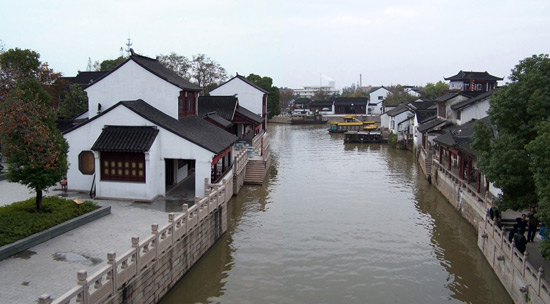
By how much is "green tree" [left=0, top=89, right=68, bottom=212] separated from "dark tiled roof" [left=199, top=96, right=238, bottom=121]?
832 inches

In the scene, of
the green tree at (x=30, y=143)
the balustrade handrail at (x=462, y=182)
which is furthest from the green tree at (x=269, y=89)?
the green tree at (x=30, y=143)

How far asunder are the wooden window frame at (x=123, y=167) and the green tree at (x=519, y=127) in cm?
1428

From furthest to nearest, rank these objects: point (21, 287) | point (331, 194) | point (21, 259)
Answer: point (331, 194) < point (21, 259) < point (21, 287)

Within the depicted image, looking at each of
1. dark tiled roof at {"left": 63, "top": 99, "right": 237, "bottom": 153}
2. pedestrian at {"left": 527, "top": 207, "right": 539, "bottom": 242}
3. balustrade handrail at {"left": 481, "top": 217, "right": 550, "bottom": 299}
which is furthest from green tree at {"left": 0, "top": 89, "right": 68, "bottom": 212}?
pedestrian at {"left": 527, "top": 207, "right": 539, "bottom": 242}

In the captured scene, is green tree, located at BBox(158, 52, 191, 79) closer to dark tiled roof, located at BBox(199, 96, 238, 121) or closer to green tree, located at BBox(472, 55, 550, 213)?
dark tiled roof, located at BBox(199, 96, 238, 121)

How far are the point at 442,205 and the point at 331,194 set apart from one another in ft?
22.4

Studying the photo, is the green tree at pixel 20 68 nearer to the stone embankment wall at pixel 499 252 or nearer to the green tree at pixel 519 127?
the stone embankment wall at pixel 499 252

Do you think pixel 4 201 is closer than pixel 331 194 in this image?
Yes

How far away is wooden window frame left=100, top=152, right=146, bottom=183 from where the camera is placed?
66.0 ft

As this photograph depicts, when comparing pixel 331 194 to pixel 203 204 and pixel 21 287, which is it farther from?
pixel 21 287

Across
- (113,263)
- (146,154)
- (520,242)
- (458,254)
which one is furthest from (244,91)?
(113,263)

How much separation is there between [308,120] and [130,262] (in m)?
80.6

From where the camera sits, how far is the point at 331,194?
29.2 meters

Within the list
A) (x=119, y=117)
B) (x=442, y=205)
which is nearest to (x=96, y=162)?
(x=119, y=117)
